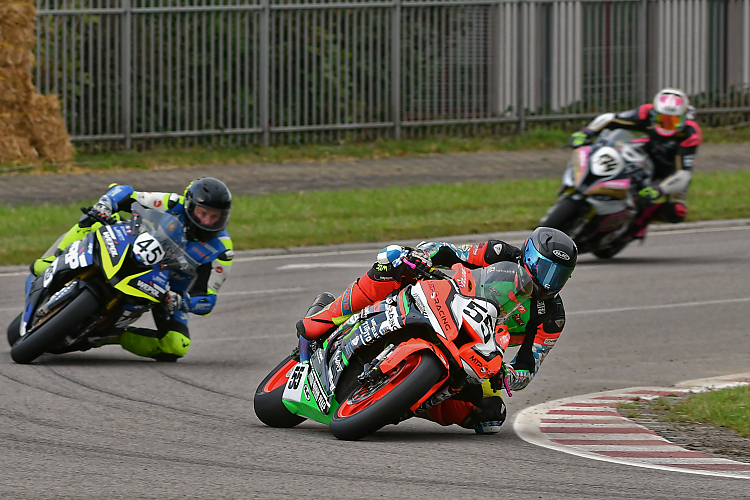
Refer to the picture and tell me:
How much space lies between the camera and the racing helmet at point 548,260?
7.22 m

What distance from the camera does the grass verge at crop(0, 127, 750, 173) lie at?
22.1 metres

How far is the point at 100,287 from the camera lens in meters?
9.68

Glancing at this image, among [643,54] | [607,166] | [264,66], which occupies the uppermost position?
[643,54]

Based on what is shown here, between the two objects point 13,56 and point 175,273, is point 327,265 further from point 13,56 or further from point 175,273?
point 13,56

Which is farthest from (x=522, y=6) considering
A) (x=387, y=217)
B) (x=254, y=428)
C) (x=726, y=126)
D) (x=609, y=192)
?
(x=254, y=428)

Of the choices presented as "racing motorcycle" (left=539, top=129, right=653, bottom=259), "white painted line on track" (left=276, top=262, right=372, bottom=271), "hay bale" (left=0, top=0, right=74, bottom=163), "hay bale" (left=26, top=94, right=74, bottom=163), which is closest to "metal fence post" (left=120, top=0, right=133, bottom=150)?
"hay bale" (left=26, top=94, right=74, bottom=163)

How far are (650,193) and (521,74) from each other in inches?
408

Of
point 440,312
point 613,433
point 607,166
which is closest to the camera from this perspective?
point 440,312

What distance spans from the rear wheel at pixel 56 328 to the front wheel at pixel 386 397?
2972 millimetres

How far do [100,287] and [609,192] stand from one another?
736 cm

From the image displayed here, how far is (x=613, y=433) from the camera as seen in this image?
7820 mm

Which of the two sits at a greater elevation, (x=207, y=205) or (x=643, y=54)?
(x=643, y=54)

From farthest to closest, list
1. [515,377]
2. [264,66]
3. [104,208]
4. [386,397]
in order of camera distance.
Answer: [264,66]
[104,208]
[515,377]
[386,397]

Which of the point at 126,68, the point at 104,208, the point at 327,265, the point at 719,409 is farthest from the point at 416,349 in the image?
the point at 126,68
